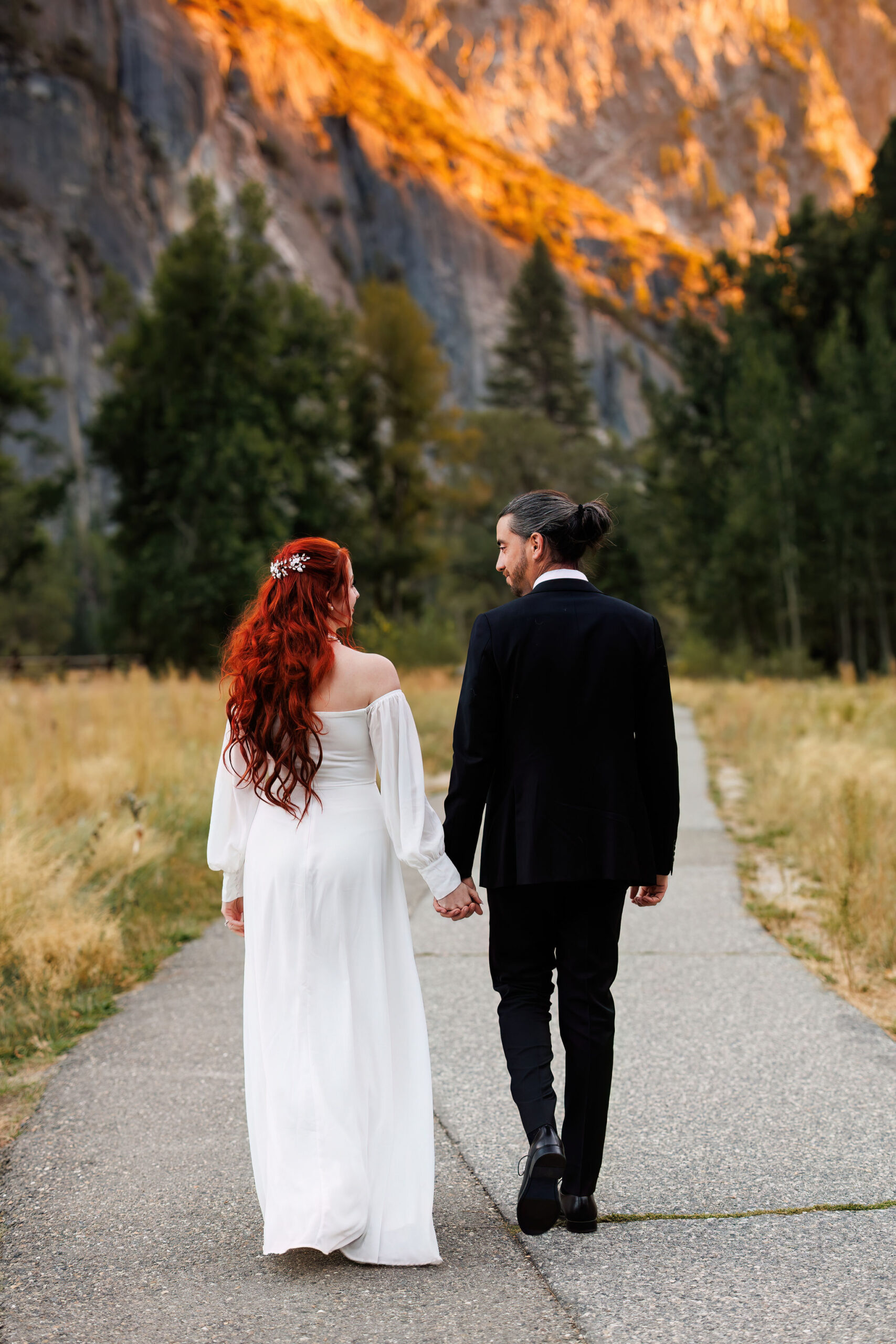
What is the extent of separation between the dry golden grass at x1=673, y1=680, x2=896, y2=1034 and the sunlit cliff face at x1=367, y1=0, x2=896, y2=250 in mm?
172022

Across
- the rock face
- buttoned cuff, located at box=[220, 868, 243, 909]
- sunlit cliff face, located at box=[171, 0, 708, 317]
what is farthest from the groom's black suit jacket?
sunlit cliff face, located at box=[171, 0, 708, 317]

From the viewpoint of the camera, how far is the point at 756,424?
37.9 metres

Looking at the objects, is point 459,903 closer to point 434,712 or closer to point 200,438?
point 434,712

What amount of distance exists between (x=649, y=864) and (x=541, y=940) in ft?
1.27

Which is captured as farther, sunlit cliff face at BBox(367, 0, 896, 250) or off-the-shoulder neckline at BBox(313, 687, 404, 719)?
sunlit cliff face at BBox(367, 0, 896, 250)

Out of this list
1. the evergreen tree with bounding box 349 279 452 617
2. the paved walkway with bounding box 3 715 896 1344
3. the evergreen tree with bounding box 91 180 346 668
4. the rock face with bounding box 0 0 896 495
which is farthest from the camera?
the rock face with bounding box 0 0 896 495

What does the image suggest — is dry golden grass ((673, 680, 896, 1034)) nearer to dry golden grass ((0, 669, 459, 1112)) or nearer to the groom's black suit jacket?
the groom's black suit jacket

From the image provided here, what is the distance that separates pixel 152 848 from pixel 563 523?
505 cm

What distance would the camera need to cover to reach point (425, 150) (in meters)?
121

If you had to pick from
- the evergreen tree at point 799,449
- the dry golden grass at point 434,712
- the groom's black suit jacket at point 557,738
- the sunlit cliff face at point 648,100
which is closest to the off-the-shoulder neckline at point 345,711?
the groom's black suit jacket at point 557,738

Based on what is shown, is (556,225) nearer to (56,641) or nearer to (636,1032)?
(56,641)

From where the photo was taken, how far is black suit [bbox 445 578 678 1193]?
10.9 feet

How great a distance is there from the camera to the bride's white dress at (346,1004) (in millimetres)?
3100

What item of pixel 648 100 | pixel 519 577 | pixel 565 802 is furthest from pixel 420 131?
pixel 565 802
